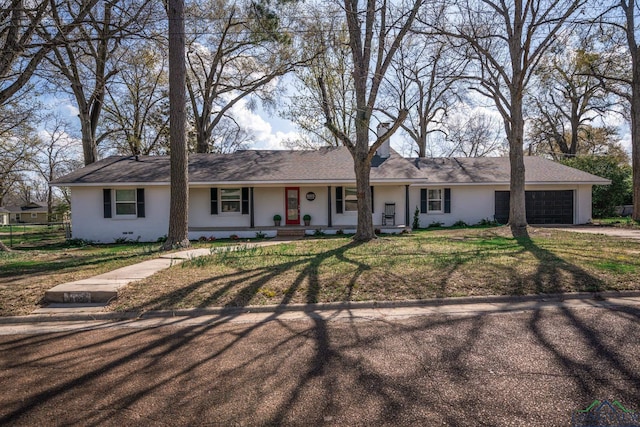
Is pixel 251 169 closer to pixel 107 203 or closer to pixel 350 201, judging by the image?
pixel 350 201

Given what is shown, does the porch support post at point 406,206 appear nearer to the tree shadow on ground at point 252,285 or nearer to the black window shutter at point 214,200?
the black window shutter at point 214,200

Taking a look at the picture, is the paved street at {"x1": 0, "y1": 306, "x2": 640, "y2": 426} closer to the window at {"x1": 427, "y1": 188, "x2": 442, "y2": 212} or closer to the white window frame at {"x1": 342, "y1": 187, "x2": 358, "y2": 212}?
the white window frame at {"x1": 342, "y1": 187, "x2": 358, "y2": 212}

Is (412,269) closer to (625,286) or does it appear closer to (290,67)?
(625,286)

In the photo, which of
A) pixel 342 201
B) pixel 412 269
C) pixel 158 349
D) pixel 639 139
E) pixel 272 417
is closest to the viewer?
pixel 272 417

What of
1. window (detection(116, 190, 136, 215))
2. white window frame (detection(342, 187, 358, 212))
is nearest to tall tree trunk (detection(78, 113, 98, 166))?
window (detection(116, 190, 136, 215))

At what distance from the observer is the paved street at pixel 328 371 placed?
268 cm

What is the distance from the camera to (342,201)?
640 inches

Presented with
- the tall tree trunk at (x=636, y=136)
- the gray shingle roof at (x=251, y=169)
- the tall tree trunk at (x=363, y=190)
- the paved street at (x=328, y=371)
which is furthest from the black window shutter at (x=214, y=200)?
the tall tree trunk at (x=636, y=136)

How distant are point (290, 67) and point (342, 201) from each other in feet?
26.3

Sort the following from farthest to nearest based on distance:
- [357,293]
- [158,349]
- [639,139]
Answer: [639,139] → [357,293] → [158,349]

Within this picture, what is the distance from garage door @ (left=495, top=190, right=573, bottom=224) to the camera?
1911cm

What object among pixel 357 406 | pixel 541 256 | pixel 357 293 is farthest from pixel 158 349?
pixel 541 256

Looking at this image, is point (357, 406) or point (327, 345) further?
point (327, 345)

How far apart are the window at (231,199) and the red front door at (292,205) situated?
216cm
